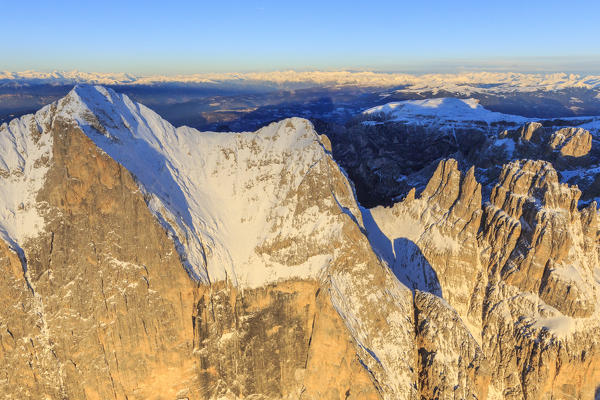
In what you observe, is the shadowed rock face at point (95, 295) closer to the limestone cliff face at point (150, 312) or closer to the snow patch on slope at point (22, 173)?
the limestone cliff face at point (150, 312)

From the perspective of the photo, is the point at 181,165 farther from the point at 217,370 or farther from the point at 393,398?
the point at 393,398

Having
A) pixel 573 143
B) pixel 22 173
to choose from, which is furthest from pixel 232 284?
pixel 573 143

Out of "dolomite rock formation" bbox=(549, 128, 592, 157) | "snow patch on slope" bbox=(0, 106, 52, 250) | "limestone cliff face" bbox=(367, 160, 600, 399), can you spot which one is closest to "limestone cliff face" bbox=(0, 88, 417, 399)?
"snow patch on slope" bbox=(0, 106, 52, 250)

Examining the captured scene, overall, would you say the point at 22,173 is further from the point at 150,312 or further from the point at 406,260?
the point at 406,260

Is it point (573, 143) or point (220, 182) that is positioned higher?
point (220, 182)

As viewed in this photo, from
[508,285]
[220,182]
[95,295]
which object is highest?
[220,182]

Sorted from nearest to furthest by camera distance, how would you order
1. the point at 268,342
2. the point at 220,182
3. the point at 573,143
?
the point at 268,342 < the point at 220,182 < the point at 573,143
